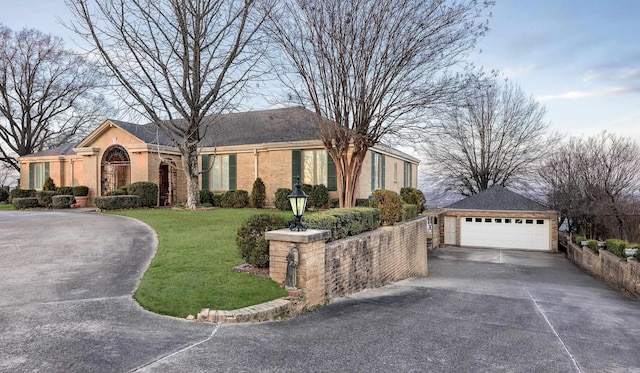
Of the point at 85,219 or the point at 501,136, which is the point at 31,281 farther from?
the point at 501,136

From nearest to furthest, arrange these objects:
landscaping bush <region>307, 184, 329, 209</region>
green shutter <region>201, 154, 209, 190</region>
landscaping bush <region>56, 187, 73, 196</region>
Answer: landscaping bush <region>307, 184, 329, 209</region>, landscaping bush <region>56, 187, 73, 196</region>, green shutter <region>201, 154, 209, 190</region>

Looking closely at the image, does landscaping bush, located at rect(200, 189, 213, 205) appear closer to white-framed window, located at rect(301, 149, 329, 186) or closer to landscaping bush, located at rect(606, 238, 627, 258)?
white-framed window, located at rect(301, 149, 329, 186)

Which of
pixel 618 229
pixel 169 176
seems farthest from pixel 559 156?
pixel 169 176

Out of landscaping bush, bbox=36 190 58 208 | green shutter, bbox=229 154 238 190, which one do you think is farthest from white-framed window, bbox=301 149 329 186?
landscaping bush, bbox=36 190 58 208

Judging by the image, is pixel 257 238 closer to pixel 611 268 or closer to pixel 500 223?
pixel 611 268

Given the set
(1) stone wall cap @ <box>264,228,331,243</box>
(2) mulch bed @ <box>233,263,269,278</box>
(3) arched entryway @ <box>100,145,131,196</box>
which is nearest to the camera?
(1) stone wall cap @ <box>264,228,331,243</box>

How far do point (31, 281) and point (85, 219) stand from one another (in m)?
8.42

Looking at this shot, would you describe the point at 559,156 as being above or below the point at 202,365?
above

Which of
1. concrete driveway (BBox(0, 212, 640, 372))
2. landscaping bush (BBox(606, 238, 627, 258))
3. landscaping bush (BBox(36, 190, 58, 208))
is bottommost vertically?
landscaping bush (BBox(606, 238, 627, 258))

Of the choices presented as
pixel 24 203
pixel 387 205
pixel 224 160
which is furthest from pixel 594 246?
pixel 24 203

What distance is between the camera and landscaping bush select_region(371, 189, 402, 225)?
10.7 metres

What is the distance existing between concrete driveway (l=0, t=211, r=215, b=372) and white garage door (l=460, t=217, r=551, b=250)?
20941mm

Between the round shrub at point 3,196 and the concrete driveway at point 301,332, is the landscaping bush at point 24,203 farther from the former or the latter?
the concrete driveway at point 301,332

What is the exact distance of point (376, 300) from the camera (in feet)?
22.9
